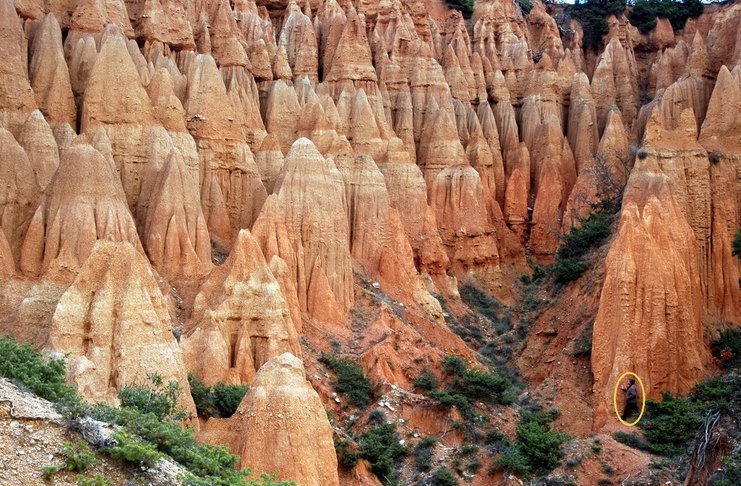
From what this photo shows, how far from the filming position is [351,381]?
34.8 meters

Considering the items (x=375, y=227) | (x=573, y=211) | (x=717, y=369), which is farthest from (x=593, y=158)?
(x=717, y=369)

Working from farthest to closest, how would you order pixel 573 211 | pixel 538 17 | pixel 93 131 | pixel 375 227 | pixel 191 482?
pixel 538 17, pixel 573 211, pixel 375 227, pixel 93 131, pixel 191 482

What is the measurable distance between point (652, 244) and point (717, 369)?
4.73 meters

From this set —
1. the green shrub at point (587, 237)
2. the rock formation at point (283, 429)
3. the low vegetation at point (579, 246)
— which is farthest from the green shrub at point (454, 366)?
the rock formation at point (283, 429)

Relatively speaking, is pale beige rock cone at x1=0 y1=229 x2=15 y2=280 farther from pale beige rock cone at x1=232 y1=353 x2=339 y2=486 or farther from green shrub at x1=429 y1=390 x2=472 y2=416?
green shrub at x1=429 y1=390 x2=472 y2=416

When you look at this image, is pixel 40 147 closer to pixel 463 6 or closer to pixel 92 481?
pixel 92 481

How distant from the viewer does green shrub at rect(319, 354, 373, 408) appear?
34062mm

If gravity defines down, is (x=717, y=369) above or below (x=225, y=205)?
below

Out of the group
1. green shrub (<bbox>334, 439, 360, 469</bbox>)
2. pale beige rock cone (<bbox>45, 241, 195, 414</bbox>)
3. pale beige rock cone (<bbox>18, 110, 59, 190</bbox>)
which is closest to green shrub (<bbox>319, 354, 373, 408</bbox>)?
green shrub (<bbox>334, 439, 360, 469</bbox>)

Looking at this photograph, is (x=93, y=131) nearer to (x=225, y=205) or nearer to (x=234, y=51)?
(x=225, y=205)

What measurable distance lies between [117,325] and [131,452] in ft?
34.9

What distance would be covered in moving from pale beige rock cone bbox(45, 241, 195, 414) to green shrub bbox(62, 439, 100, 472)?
947 centimetres

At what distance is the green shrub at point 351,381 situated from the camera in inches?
1341

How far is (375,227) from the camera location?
4528cm
